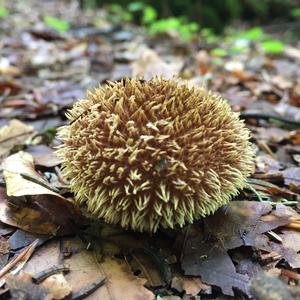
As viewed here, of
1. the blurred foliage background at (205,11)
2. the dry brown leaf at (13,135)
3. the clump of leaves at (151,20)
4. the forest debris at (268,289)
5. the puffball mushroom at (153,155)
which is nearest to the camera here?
the forest debris at (268,289)

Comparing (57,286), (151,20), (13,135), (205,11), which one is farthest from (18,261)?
(205,11)

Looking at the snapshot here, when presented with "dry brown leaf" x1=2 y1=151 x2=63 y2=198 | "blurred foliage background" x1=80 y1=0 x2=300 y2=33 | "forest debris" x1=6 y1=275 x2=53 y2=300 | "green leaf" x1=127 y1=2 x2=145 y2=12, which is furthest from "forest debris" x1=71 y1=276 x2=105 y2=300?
"green leaf" x1=127 y1=2 x2=145 y2=12

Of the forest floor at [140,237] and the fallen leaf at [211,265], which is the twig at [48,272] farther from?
the fallen leaf at [211,265]

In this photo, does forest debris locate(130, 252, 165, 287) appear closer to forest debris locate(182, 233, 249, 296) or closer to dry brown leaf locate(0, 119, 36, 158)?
forest debris locate(182, 233, 249, 296)

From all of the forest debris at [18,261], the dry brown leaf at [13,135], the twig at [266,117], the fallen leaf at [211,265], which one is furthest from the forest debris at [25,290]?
the twig at [266,117]

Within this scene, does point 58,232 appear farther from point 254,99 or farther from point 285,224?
point 254,99

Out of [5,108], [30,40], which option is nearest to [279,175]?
[5,108]
